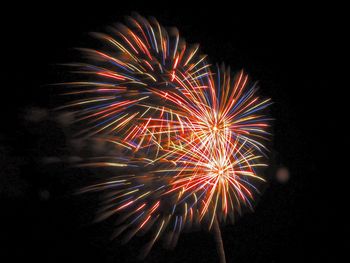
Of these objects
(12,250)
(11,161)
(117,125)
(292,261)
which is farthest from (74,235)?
(117,125)

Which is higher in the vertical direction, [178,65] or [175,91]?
[178,65]

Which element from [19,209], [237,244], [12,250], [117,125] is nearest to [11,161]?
[19,209]

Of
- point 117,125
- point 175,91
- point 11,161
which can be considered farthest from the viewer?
point 11,161

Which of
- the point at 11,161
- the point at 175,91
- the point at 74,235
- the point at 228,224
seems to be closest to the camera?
the point at 175,91

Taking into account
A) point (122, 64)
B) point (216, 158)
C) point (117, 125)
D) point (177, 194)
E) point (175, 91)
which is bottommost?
point (177, 194)

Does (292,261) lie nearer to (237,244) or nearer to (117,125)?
(237,244)

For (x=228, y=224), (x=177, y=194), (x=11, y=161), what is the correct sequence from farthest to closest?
(x=228, y=224) → (x=11, y=161) → (x=177, y=194)

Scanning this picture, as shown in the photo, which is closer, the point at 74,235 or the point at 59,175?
the point at 59,175

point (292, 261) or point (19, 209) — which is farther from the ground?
point (19, 209)

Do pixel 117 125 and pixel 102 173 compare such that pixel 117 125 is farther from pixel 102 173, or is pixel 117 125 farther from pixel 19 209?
pixel 19 209
